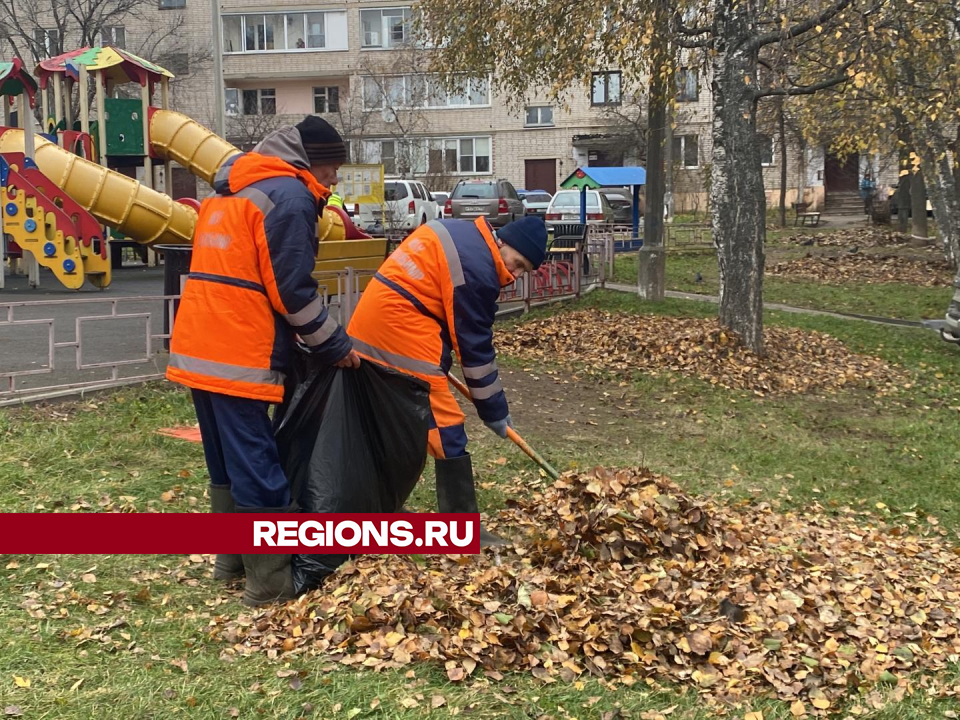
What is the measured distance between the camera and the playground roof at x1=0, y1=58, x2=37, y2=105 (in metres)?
14.3

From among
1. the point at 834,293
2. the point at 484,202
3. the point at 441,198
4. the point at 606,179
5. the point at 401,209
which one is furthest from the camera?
the point at 441,198

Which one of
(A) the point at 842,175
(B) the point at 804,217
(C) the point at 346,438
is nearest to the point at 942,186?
(B) the point at 804,217

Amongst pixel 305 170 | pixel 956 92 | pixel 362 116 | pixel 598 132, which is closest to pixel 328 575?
pixel 305 170

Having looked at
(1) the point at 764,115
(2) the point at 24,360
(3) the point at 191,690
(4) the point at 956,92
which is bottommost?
(3) the point at 191,690

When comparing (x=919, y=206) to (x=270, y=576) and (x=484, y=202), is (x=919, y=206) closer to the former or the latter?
(x=484, y=202)

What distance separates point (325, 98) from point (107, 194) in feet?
95.3

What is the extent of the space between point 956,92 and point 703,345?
15.5ft

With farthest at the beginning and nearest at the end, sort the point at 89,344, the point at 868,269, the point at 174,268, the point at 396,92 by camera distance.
A: 1. the point at 396,92
2. the point at 868,269
3. the point at 89,344
4. the point at 174,268

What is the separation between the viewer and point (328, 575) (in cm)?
397

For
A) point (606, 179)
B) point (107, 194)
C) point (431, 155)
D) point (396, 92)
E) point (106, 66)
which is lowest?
point (107, 194)

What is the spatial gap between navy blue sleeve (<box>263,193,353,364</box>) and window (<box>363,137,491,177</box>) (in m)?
34.2

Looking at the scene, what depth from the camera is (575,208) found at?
87.1ft

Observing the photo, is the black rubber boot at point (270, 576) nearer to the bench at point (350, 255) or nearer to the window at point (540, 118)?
the bench at point (350, 255)

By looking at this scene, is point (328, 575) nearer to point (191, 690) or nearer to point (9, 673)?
point (191, 690)
